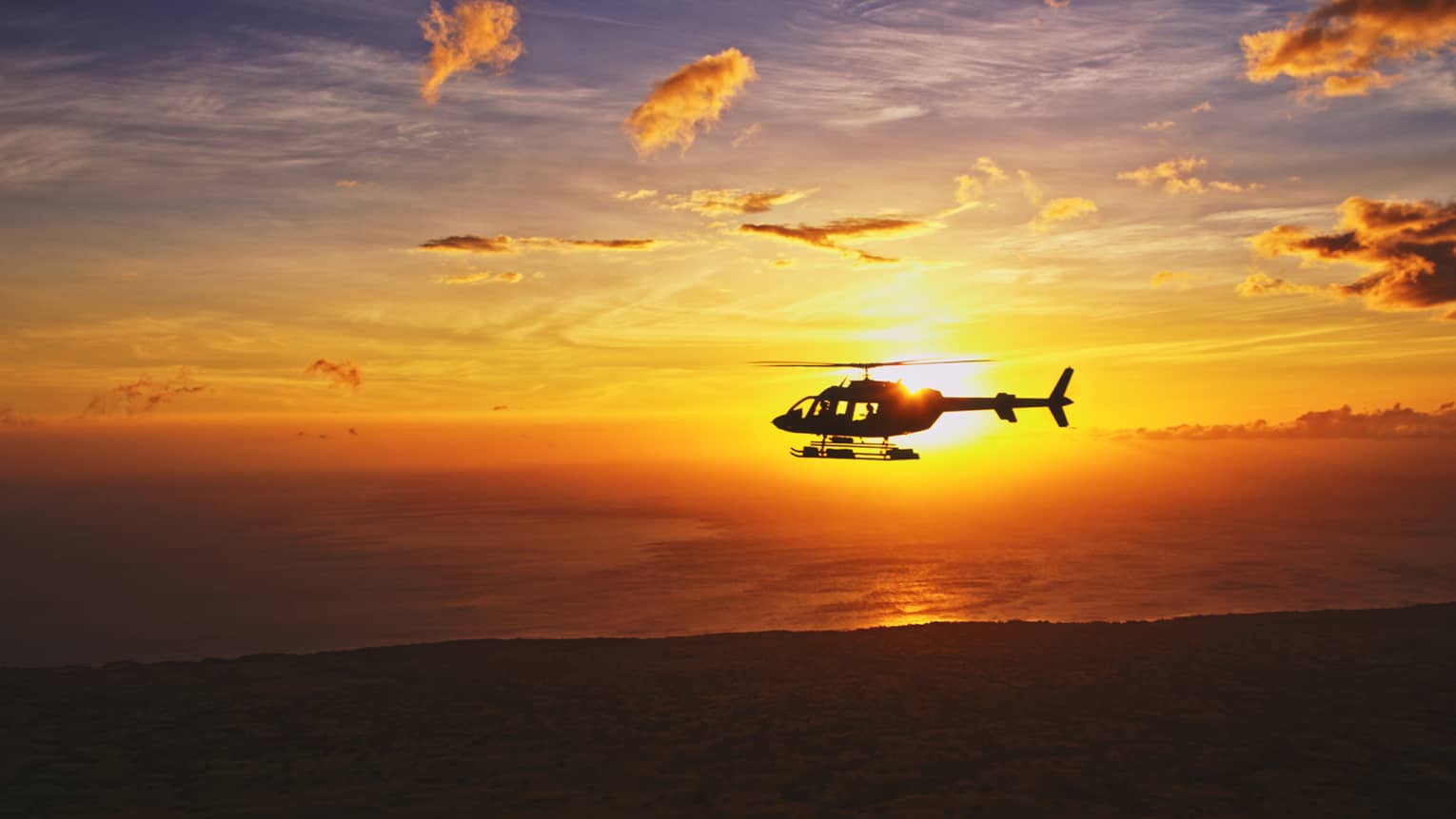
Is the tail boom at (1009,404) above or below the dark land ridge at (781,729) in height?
above

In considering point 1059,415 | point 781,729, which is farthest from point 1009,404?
point 781,729

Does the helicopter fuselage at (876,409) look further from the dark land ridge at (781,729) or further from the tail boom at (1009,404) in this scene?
the dark land ridge at (781,729)

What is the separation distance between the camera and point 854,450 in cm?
3394

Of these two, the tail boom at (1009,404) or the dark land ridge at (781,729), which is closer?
the dark land ridge at (781,729)

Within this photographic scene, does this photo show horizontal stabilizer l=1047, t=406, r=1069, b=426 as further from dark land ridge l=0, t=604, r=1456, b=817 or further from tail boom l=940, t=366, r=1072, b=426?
dark land ridge l=0, t=604, r=1456, b=817

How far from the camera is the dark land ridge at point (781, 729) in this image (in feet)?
57.3

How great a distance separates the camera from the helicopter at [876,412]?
34.0 metres

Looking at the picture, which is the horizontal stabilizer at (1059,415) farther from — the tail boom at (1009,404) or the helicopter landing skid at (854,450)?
the helicopter landing skid at (854,450)

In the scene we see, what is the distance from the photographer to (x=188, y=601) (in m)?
132

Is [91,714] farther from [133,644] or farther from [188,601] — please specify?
[188,601]

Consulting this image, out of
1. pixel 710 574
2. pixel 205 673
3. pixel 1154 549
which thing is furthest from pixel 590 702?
pixel 1154 549

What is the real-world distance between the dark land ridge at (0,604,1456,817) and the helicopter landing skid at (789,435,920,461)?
21.0ft

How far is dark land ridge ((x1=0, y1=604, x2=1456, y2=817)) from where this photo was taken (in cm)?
1747

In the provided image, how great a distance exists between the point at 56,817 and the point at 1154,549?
618 feet
